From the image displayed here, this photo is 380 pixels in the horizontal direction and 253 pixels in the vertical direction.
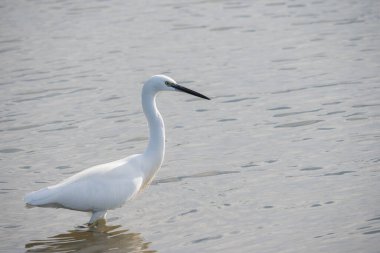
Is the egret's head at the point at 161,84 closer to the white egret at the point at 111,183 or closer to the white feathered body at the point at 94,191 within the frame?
the white egret at the point at 111,183

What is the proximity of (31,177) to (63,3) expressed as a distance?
13.7 metres

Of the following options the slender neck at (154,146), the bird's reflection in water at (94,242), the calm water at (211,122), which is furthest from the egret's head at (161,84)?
the bird's reflection in water at (94,242)

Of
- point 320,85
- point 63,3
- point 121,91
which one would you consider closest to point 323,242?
point 320,85

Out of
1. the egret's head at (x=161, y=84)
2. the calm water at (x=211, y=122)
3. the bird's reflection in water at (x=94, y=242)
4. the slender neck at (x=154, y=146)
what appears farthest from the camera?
the egret's head at (x=161, y=84)

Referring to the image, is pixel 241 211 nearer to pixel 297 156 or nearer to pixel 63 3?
pixel 297 156

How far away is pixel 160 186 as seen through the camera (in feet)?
31.8

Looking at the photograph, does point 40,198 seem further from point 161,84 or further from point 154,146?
point 161,84

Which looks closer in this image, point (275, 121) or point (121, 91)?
point (275, 121)

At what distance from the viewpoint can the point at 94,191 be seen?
8.52 metres

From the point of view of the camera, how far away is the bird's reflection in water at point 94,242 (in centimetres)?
825

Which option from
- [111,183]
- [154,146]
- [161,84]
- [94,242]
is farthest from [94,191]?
[161,84]

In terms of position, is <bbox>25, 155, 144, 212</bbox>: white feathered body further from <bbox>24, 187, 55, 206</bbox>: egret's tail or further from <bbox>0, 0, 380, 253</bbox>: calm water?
<bbox>0, 0, 380, 253</bbox>: calm water

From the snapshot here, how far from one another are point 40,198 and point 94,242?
0.72 m

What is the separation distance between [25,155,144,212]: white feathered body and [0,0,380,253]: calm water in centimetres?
34
